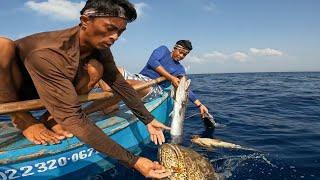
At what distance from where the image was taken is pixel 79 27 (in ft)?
11.8

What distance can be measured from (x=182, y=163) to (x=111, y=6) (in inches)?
77.2

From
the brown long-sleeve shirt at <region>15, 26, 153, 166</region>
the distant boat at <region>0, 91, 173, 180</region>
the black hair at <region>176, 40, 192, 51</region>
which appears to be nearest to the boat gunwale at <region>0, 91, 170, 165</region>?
the distant boat at <region>0, 91, 173, 180</region>

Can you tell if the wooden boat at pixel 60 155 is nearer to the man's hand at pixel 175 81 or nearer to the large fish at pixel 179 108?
the large fish at pixel 179 108

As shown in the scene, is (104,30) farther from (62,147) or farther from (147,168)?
(62,147)

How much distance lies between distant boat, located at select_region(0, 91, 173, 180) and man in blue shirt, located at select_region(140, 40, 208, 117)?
8.38ft

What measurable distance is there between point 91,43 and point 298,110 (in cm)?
1124

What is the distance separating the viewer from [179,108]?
745cm

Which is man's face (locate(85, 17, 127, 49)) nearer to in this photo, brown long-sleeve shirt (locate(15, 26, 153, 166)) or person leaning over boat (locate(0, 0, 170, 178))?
person leaning over boat (locate(0, 0, 170, 178))

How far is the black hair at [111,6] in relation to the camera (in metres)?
3.20

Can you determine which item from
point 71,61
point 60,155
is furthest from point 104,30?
point 60,155

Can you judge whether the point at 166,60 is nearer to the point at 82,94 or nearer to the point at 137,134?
the point at 137,134

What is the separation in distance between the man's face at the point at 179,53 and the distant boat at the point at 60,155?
9.58 ft

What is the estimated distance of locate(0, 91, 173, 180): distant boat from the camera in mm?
4083

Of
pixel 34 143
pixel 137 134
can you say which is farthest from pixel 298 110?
pixel 34 143
